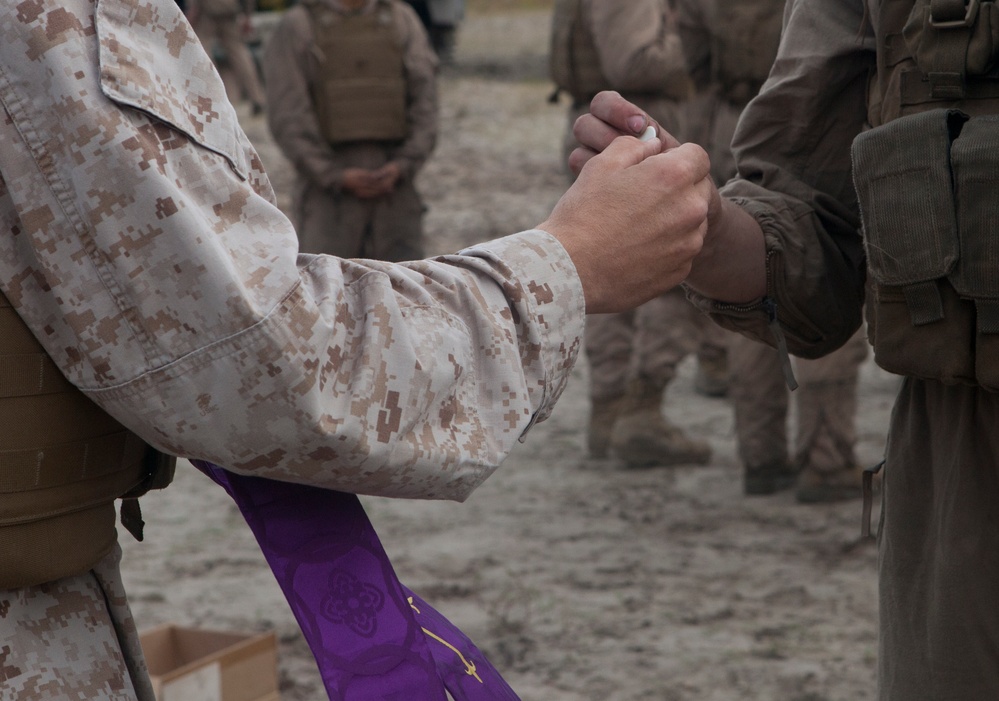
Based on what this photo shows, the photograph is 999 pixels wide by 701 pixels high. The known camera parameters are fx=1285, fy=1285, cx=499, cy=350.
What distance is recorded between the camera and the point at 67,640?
56.5 inches

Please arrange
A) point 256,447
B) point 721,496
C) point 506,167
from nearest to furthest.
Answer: point 256,447
point 721,496
point 506,167

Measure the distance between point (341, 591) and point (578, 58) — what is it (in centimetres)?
480

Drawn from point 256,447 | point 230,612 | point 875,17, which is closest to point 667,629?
point 230,612

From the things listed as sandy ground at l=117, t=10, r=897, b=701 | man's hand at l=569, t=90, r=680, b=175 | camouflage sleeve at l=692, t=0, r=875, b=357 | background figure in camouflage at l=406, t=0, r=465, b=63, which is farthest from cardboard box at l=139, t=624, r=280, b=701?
background figure in camouflage at l=406, t=0, r=465, b=63

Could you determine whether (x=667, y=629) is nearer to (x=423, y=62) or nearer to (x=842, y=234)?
(x=842, y=234)

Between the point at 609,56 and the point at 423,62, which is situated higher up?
the point at 609,56

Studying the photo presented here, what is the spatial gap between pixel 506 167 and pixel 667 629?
30.8ft

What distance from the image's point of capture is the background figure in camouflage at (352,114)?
6.48 metres

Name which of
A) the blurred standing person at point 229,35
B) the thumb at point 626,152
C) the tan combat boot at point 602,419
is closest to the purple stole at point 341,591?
the thumb at point 626,152

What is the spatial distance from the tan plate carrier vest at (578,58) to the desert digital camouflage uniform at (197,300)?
15.3ft

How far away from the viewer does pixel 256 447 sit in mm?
1251

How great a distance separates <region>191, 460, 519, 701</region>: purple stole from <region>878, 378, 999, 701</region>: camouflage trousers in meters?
0.73

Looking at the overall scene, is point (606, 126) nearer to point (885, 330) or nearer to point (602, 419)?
point (885, 330)

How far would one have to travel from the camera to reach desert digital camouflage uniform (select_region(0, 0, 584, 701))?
1195mm
